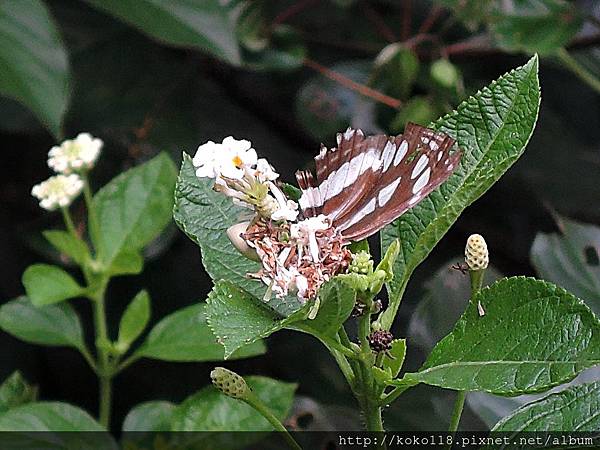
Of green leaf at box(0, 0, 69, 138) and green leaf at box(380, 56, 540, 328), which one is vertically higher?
green leaf at box(380, 56, 540, 328)

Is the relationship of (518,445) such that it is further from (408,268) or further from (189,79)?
(189,79)

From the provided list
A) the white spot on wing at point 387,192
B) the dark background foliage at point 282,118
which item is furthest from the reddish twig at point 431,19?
the white spot on wing at point 387,192

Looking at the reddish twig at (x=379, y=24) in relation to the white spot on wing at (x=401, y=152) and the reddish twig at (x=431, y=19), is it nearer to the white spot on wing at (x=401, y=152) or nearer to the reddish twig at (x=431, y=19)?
the reddish twig at (x=431, y=19)

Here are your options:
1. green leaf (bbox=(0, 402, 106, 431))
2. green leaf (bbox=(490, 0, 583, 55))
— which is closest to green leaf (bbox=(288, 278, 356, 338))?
green leaf (bbox=(0, 402, 106, 431))

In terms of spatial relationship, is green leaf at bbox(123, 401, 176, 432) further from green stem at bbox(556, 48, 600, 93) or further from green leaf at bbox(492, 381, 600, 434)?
green stem at bbox(556, 48, 600, 93)

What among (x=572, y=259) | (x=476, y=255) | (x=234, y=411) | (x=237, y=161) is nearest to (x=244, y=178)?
(x=237, y=161)

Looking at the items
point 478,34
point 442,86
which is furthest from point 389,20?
point 442,86
